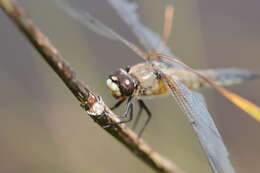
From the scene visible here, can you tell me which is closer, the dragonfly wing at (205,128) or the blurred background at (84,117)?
the dragonfly wing at (205,128)

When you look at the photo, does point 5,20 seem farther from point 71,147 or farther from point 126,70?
point 126,70

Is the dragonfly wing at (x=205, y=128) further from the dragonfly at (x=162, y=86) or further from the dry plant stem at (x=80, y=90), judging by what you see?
the dry plant stem at (x=80, y=90)

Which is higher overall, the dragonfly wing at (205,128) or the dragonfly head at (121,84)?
the dragonfly head at (121,84)

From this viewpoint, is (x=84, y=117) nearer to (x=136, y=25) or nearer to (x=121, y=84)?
(x=136, y=25)

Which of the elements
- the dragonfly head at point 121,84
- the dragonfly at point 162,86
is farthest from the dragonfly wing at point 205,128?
the dragonfly head at point 121,84

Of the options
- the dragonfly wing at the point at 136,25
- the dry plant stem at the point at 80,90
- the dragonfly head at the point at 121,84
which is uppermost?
the dragonfly wing at the point at 136,25

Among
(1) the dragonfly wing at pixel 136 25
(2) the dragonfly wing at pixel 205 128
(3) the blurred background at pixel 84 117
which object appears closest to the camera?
(2) the dragonfly wing at pixel 205 128

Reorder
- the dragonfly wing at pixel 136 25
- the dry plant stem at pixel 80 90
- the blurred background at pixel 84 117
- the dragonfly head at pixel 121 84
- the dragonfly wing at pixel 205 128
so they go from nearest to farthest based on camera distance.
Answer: the dry plant stem at pixel 80 90 < the dragonfly wing at pixel 205 128 < the dragonfly head at pixel 121 84 < the dragonfly wing at pixel 136 25 < the blurred background at pixel 84 117

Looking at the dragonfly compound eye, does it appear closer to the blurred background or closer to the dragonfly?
the dragonfly

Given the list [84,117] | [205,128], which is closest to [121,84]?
[205,128]
